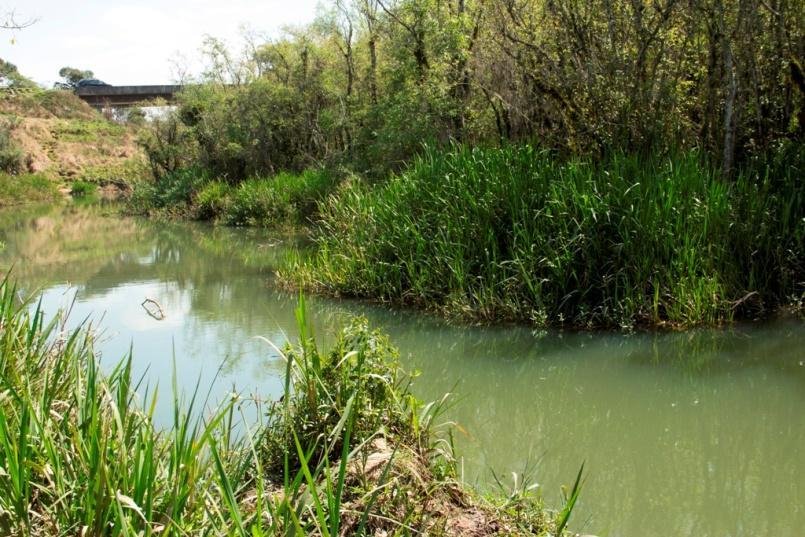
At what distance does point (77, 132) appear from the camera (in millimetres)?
48406

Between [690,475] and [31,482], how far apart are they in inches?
135

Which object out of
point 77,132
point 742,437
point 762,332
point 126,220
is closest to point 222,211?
point 126,220

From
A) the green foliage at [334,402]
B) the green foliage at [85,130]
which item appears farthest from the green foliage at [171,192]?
the green foliage at [85,130]

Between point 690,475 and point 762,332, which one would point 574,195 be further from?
point 690,475

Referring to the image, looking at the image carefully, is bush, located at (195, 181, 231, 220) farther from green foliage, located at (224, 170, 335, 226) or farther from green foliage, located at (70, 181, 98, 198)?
green foliage, located at (70, 181, 98, 198)

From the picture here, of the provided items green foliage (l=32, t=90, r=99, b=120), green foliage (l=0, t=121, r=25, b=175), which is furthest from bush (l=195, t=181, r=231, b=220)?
green foliage (l=32, t=90, r=99, b=120)

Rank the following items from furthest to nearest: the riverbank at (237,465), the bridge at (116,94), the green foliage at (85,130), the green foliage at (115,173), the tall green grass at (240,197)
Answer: the bridge at (116,94) < the green foliage at (85,130) < the green foliage at (115,173) < the tall green grass at (240,197) < the riverbank at (237,465)

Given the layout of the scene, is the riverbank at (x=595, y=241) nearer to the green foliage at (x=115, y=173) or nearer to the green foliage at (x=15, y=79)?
the green foliage at (x=15, y=79)

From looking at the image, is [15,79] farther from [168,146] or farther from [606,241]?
[168,146]

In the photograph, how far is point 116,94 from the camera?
184ft

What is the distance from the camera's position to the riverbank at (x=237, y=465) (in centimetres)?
241

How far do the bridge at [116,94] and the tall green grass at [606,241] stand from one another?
50721 mm

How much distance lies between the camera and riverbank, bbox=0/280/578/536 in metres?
2.41

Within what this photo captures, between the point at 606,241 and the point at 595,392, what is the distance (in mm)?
2227
